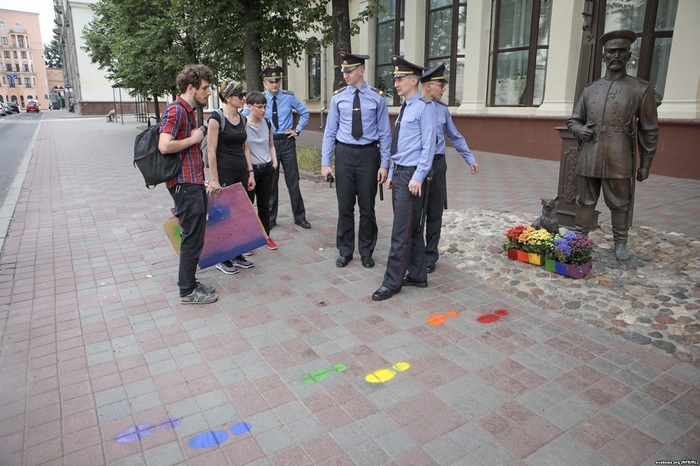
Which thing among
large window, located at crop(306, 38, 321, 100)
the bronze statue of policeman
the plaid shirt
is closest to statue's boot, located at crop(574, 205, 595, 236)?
the bronze statue of policeman

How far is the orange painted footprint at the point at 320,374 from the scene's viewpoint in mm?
3188

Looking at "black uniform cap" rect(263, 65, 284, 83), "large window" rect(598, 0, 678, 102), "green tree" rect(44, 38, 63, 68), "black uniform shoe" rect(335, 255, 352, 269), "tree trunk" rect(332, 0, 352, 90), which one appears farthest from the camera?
"green tree" rect(44, 38, 63, 68)

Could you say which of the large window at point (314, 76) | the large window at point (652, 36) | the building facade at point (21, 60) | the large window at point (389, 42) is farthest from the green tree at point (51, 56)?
the large window at point (652, 36)

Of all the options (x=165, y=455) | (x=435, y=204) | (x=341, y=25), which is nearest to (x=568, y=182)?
(x=435, y=204)

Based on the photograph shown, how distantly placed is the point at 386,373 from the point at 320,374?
42cm

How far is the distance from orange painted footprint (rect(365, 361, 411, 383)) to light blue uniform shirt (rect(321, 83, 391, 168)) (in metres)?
2.13

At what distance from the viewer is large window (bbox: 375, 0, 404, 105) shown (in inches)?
671

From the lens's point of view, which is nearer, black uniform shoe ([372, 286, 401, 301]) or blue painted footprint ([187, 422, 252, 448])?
blue painted footprint ([187, 422, 252, 448])

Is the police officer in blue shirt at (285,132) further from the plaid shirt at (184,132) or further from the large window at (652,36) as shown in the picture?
the large window at (652,36)

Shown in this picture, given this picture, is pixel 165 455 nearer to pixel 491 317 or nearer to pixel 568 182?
pixel 491 317

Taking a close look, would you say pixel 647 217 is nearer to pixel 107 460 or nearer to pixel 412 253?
pixel 412 253

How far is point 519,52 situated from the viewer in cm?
1316

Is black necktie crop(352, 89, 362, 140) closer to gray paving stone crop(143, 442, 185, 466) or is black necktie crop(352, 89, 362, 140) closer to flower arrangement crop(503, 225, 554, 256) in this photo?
flower arrangement crop(503, 225, 554, 256)

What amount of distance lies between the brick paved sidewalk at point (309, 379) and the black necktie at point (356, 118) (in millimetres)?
1359
